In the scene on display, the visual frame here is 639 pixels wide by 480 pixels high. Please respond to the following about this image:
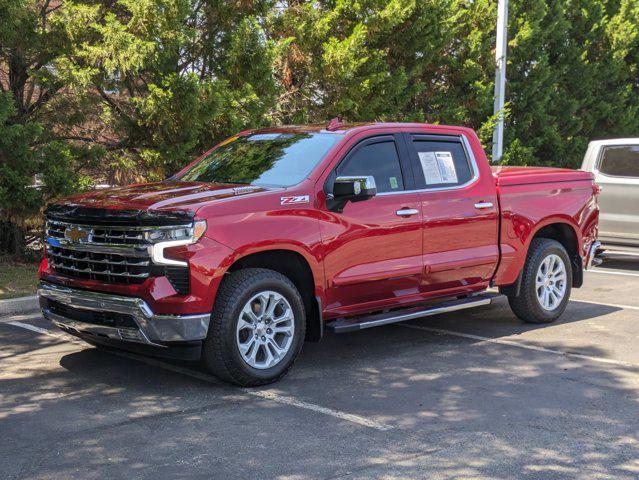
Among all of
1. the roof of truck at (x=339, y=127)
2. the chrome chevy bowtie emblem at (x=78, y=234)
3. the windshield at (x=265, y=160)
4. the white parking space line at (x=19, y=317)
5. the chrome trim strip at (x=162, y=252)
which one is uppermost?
the roof of truck at (x=339, y=127)

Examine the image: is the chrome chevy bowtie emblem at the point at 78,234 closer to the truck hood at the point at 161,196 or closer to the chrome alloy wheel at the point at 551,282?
the truck hood at the point at 161,196

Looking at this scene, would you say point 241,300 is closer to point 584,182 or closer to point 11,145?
point 584,182

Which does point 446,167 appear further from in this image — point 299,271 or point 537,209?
point 299,271

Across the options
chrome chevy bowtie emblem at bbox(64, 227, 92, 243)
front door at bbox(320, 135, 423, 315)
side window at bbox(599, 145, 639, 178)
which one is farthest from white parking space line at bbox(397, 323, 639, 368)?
side window at bbox(599, 145, 639, 178)

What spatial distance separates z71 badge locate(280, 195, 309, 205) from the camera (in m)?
6.35

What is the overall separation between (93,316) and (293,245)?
1.54 meters

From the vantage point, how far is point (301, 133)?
7.44 metres

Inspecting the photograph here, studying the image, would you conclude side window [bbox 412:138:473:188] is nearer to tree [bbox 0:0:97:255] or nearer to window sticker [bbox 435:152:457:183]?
window sticker [bbox 435:152:457:183]

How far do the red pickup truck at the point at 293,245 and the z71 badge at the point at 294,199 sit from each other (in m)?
0.01

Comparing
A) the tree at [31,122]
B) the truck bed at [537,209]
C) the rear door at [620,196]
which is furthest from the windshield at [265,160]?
the rear door at [620,196]

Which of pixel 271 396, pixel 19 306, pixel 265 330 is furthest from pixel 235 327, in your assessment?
pixel 19 306

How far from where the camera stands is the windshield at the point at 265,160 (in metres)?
6.85

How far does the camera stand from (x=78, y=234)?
6270 millimetres

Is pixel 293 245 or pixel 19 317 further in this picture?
pixel 19 317
